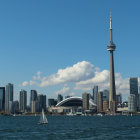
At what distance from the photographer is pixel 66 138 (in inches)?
3526

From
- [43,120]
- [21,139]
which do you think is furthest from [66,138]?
[43,120]

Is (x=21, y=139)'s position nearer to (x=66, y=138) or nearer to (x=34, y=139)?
(x=34, y=139)

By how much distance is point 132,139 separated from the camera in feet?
287

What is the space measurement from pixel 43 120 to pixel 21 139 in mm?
75489

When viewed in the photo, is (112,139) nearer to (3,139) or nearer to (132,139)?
(132,139)

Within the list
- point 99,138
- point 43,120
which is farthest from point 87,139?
point 43,120

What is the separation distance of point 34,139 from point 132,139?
973 inches

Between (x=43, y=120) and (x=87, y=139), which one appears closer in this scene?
(x=87, y=139)

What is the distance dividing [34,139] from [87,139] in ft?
44.6

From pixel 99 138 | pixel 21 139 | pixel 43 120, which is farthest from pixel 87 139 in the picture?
pixel 43 120

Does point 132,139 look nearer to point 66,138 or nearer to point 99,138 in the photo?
point 99,138

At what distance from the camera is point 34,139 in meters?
88.9

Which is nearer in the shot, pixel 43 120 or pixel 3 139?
pixel 3 139

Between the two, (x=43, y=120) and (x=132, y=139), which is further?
(x=43, y=120)
